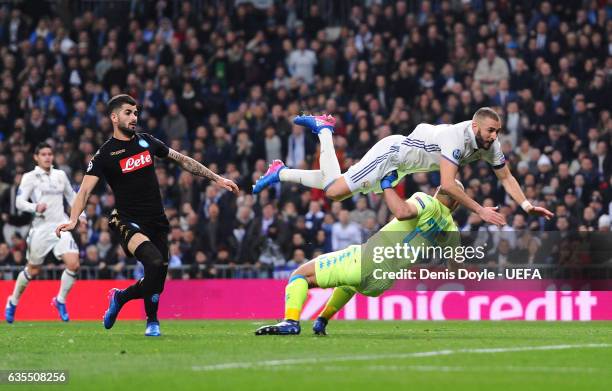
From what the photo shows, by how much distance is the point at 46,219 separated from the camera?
2006 cm

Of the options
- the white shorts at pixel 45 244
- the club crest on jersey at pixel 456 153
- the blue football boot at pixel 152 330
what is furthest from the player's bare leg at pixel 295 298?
the white shorts at pixel 45 244

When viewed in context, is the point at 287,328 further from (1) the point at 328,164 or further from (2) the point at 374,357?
(2) the point at 374,357

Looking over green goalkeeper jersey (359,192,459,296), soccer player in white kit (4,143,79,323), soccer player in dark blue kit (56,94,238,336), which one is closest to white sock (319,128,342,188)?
green goalkeeper jersey (359,192,459,296)

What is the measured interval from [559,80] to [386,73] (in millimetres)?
3769

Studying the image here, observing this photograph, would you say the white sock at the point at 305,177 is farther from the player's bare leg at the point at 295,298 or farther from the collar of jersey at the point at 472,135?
the collar of jersey at the point at 472,135

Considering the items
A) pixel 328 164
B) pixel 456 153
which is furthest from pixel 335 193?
pixel 456 153

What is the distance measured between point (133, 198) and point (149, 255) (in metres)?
0.74

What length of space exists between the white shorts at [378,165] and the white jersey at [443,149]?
87 mm

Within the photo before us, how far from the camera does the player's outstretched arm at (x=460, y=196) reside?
12758 millimetres

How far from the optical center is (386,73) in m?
27.4

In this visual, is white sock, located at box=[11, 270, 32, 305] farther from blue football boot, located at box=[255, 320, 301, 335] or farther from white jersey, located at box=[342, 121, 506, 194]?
blue football boot, located at box=[255, 320, 301, 335]

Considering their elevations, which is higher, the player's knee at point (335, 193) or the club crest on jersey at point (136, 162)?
the club crest on jersey at point (136, 162)

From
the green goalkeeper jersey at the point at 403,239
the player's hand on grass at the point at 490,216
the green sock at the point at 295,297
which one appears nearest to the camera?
the player's hand on grass at the point at 490,216

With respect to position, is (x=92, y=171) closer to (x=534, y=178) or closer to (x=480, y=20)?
(x=534, y=178)
